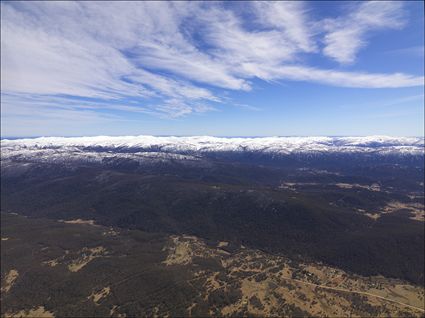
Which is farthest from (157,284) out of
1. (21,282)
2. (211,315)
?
(21,282)

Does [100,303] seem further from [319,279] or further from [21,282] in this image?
[319,279]

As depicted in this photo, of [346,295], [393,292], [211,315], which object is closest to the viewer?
[211,315]

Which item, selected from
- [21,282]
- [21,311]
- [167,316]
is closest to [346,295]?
[167,316]

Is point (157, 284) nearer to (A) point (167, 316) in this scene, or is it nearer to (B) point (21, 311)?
(A) point (167, 316)

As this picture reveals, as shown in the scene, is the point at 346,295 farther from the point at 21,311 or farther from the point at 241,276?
the point at 21,311

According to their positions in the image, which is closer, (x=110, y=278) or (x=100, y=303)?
(x=100, y=303)

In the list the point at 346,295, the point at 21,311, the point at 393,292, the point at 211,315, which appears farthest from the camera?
the point at 393,292

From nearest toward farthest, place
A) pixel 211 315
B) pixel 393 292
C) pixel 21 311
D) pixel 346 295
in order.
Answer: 1. pixel 211 315
2. pixel 21 311
3. pixel 346 295
4. pixel 393 292

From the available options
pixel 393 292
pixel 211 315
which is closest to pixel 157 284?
pixel 211 315

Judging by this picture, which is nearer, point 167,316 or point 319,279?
point 167,316
